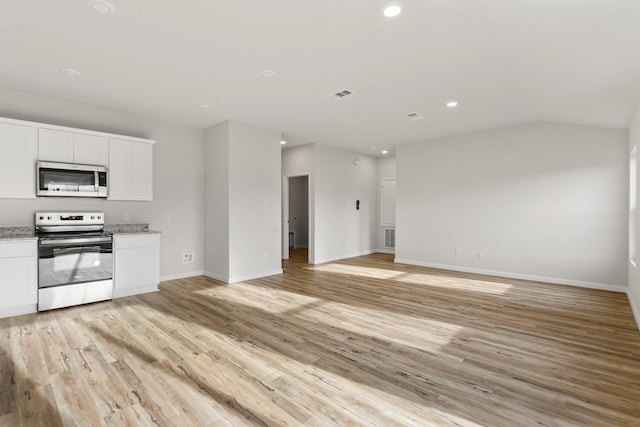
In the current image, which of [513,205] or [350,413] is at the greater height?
[513,205]

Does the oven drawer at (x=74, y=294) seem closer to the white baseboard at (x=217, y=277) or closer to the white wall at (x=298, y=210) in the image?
the white baseboard at (x=217, y=277)

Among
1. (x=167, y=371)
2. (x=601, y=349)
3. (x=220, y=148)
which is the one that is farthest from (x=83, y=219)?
(x=601, y=349)

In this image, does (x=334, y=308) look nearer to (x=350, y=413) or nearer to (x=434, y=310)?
(x=434, y=310)

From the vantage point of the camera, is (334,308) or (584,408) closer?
(584,408)

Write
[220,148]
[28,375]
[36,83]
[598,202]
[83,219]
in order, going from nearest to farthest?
[28,375], [36,83], [83,219], [598,202], [220,148]

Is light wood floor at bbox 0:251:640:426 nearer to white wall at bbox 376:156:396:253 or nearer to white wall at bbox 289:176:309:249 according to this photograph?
white wall at bbox 376:156:396:253

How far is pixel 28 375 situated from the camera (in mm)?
2311

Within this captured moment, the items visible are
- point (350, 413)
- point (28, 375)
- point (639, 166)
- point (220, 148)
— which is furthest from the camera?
point (220, 148)

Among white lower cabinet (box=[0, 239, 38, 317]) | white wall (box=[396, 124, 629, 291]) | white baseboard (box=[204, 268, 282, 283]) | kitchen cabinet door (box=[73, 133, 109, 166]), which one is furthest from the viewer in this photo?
white baseboard (box=[204, 268, 282, 283])

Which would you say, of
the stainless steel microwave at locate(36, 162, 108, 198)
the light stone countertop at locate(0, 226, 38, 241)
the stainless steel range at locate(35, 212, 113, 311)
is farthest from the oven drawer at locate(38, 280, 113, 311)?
the stainless steel microwave at locate(36, 162, 108, 198)

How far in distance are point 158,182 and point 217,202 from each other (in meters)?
1.00

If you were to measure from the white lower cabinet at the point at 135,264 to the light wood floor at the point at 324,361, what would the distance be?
254mm

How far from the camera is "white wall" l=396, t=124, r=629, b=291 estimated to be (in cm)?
484

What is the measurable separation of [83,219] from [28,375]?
256 cm
